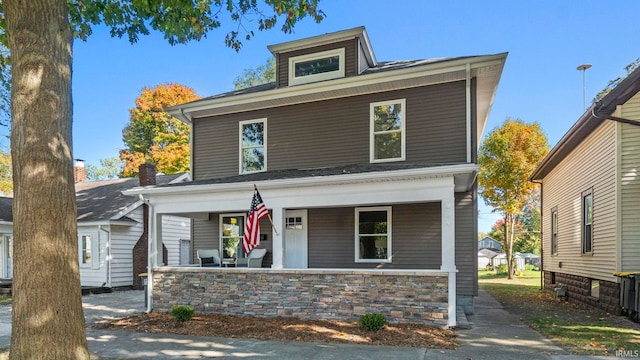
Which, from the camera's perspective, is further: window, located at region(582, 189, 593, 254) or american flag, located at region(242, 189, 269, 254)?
window, located at region(582, 189, 593, 254)

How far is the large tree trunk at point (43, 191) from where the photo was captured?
3.36 metres

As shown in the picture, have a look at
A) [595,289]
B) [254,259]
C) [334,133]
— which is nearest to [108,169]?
[254,259]

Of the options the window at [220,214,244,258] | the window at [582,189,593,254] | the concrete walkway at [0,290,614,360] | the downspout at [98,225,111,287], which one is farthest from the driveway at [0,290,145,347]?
the window at [582,189,593,254]

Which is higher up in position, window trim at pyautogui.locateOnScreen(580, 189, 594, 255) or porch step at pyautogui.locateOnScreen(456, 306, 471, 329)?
window trim at pyautogui.locateOnScreen(580, 189, 594, 255)

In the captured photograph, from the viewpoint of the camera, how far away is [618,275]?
8273 millimetres

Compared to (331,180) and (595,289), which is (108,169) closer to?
(331,180)

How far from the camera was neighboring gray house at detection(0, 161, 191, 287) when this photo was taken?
15.2 m

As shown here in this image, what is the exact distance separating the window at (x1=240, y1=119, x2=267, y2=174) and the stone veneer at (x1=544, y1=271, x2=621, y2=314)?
9.03 metres

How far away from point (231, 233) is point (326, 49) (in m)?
6.05

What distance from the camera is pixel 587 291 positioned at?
1071 cm

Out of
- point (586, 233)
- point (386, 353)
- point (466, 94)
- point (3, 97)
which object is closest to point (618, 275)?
point (586, 233)

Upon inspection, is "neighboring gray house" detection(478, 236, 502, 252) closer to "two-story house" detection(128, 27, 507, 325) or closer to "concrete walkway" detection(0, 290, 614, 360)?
"two-story house" detection(128, 27, 507, 325)

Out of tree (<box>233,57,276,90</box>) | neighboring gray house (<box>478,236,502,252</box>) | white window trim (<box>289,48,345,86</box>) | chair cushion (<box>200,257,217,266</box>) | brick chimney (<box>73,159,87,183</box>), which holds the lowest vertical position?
neighboring gray house (<box>478,236,502,252</box>)

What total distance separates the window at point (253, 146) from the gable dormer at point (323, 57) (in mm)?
1384
